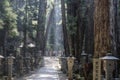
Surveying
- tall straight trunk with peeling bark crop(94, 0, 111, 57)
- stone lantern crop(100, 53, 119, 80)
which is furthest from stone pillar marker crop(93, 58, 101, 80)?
stone lantern crop(100, 53, 119, 80)

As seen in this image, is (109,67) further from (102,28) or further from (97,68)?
(102,28)

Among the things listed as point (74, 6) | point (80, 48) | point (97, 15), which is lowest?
point (80, 48)

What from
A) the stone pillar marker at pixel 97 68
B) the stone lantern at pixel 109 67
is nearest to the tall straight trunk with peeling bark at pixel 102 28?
the stone pillar marker at pixel 97 68

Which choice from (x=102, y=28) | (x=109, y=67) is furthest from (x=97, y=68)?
(x=109, y=67)

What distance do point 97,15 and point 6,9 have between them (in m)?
9.19

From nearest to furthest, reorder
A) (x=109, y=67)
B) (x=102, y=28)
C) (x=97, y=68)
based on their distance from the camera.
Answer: (x=109, y=67) < (x=97, y=68) < (x=102, y=28)

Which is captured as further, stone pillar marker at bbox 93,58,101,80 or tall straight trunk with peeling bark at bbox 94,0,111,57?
tall straight trunk with peeling bark at bbox 94,0,111,57

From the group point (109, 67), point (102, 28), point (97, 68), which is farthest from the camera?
point (102, 28)

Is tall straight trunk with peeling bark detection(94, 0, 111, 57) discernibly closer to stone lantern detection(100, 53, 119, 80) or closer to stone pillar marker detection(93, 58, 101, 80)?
stone pillar marker detection(93, 58, 101, 80)

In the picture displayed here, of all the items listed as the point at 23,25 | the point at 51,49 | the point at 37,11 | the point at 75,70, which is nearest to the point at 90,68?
the point at 75,70

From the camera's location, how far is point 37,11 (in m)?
44.5

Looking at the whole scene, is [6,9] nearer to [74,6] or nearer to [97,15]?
[74,6]

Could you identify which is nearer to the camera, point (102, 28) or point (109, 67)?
point (109, 67)

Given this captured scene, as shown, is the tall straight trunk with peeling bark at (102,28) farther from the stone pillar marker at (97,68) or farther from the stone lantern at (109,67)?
the stone lantern at (109,67)
